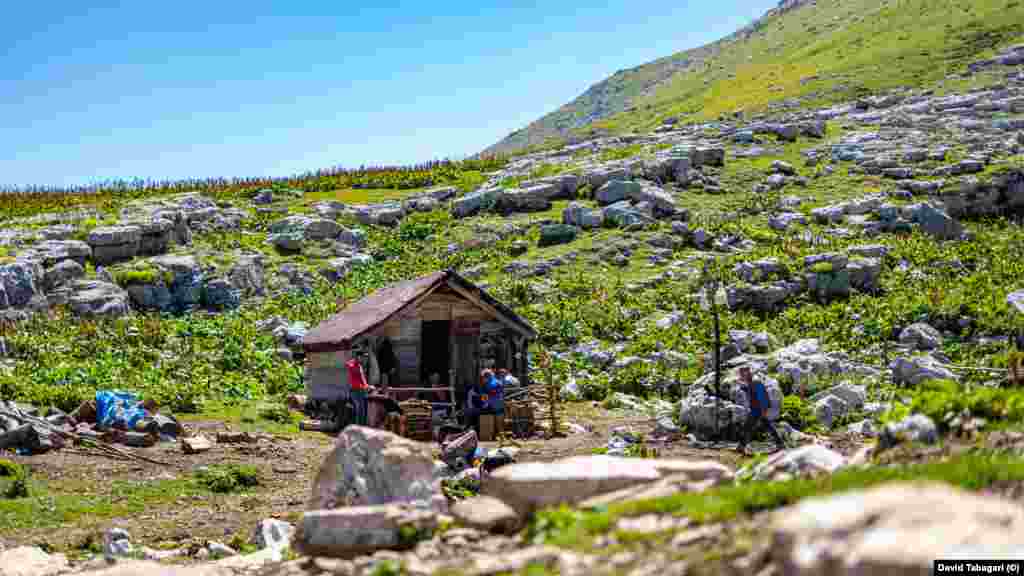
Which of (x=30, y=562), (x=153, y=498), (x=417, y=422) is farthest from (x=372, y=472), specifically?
(x=417, y=422)

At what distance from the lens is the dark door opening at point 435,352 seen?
32625 mm

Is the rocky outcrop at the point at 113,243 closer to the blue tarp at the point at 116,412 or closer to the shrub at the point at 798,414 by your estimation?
the blue tarp at the point at 116,412

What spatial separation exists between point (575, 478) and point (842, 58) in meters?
106

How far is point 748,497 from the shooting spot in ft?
26.9

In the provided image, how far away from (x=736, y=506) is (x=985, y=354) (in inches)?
1122

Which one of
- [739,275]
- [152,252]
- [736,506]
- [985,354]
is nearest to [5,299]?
[152,252]

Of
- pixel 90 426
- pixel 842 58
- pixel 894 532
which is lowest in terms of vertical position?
pixel 90 426

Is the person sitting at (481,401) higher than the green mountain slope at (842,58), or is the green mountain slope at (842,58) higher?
the green mountain slope at (842,58)

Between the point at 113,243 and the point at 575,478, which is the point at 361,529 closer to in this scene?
the point at 575,478

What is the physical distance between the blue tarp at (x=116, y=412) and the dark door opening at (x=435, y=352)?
385 inches

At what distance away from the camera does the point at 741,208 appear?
58062 millimetres

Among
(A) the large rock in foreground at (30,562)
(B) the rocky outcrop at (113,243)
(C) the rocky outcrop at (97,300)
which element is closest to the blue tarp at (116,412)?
(A) the large rock in foreground at (30,562)

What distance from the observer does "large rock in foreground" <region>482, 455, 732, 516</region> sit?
9.41 metres

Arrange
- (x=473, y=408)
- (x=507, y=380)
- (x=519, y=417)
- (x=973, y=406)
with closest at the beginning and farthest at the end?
(x=973, y=406)
(x=473, y=408)
(x=519, y=417)
(x=507, y=380)
